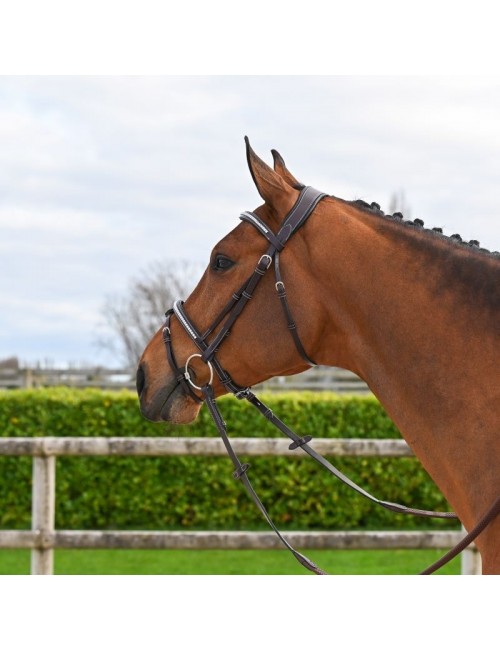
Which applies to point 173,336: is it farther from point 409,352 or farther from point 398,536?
point 398,536

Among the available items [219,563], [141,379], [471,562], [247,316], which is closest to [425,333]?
[247,316]

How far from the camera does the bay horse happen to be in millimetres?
2676

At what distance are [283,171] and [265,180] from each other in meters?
0.23

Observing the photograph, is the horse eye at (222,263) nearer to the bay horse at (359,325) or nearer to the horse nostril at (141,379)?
the bay horse at (359,325)

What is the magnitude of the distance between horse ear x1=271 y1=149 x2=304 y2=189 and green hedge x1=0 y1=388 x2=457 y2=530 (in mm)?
6198

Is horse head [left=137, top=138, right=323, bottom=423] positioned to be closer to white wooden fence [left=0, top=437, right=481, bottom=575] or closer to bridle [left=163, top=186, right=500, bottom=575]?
bridle [left=163, top=186, right=500, bottom=575]

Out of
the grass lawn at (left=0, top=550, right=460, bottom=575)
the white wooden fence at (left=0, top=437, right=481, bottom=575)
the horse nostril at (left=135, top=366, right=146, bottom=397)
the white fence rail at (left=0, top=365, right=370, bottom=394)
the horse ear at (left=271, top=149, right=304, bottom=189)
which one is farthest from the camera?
the white fence rail at (left=0, top=365, right=370, bottom=394)

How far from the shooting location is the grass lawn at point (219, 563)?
8312 millimetres

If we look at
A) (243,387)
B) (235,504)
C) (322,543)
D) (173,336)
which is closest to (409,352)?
(243,387)

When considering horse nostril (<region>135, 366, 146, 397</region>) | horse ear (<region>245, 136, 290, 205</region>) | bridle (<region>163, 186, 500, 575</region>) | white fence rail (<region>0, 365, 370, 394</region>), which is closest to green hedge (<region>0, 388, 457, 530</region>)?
horse nostril (<region>135, 366, 146, 397</region>)

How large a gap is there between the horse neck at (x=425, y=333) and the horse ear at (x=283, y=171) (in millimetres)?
221

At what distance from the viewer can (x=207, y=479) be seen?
9.36 m

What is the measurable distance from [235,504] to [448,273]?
6.99 metres

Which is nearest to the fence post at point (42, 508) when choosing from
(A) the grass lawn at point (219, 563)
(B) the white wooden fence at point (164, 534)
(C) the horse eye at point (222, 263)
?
(B) the white wooden fence at point (164, 534)
